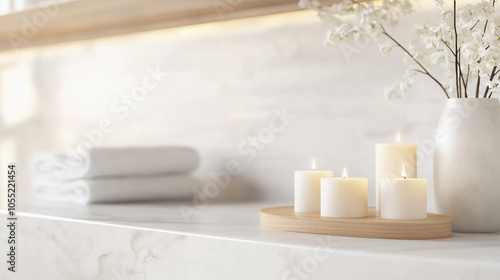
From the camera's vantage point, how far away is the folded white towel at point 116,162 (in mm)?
1261

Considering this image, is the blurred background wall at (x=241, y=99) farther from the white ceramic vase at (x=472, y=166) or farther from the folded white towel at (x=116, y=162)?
the white ceramic vase at (x=472, y=166)

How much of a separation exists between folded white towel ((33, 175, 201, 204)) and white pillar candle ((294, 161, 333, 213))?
1.62 ft

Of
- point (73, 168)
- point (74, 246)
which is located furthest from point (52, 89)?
point (74, 246)

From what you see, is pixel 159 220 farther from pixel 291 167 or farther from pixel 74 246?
pixel 291 167

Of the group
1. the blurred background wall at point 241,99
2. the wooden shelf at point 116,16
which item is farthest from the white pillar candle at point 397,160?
the wooden shelf at point 116,16

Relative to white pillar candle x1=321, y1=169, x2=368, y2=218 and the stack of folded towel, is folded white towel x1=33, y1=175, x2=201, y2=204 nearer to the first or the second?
the stack of folded towel

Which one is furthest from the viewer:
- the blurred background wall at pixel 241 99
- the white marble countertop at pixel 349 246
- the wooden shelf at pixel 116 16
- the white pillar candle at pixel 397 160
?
the wooden shelf at pixel 116 16

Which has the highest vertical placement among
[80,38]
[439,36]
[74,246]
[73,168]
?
[80,38]

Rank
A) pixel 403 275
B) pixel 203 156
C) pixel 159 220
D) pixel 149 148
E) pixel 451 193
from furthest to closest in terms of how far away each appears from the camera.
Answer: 1. pixel 203 156
2. pixel 149 148
3. pixel 159 220
4. pixel 451 193
5. pixel 403 275

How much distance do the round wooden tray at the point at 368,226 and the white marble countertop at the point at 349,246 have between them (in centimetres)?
1

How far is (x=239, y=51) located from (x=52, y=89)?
2.27ft

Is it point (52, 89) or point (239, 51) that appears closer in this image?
point (239, 51)

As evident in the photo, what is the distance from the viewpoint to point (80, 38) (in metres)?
1.73

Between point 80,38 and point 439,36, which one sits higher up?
point 80,38
